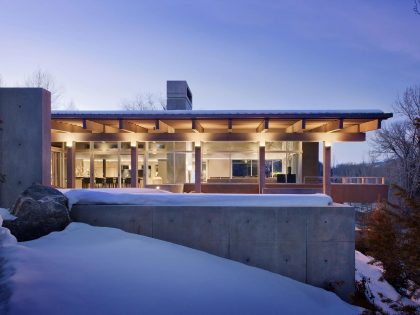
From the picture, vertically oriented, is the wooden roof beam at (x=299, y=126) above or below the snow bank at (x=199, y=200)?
above

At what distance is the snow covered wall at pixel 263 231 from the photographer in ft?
19.2

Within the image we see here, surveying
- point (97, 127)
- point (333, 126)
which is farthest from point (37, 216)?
point (333, 126)

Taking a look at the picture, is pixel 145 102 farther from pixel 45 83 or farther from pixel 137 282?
pixel 137 282

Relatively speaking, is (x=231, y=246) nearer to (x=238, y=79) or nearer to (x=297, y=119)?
(x=297, y=119)

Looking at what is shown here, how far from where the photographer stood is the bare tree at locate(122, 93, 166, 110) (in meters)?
44.2

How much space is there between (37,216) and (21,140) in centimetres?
232

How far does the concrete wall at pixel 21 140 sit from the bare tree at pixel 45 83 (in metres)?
27.4

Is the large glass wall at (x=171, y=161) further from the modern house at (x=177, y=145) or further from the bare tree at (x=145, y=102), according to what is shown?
the bare tree at (x=145, y=102)

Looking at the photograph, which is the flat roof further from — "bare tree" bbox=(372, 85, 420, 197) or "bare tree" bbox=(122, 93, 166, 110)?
"bare tree" bbox=(122, 93, 166, 110)

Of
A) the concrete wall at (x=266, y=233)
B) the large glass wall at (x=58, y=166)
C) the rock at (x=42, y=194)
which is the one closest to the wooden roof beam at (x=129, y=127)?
the large glass wall at (x=58, y=166)

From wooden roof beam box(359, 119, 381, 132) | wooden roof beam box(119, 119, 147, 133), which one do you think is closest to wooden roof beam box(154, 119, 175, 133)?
wooden roof beam box(119, 119, 147, 133)

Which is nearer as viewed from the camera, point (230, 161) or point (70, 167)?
point (70, 167)

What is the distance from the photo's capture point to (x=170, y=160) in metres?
19.7

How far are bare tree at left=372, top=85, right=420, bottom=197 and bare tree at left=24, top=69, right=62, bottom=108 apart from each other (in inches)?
1343
